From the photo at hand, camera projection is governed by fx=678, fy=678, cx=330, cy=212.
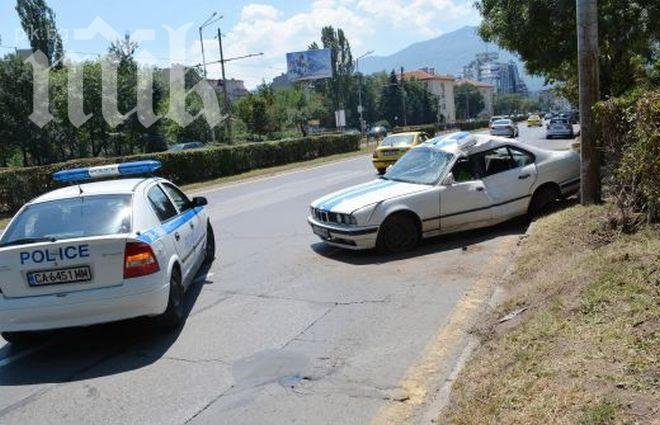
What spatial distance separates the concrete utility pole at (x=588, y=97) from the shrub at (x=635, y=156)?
78cm

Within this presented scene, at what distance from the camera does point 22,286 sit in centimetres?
582

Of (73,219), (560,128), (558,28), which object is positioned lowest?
(560,128)

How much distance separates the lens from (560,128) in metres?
40.9

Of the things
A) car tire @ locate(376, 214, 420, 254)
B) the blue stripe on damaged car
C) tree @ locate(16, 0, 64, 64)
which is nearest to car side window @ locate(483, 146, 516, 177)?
the blue stripe on damaged car

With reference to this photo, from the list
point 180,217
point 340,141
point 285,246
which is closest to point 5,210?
point 285,246

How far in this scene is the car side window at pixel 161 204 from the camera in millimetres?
6988

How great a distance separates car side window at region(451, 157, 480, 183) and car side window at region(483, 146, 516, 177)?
7.8 inches

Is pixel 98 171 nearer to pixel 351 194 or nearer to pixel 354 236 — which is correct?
pixel 354 236

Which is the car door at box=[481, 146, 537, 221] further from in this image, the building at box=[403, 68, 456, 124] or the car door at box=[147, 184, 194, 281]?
the building at box=[403, 68, 456, 124]

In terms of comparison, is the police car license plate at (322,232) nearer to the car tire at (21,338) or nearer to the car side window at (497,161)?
the car side window at (497,161)

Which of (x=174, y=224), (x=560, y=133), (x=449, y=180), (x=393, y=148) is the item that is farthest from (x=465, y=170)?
(x=560, y=133)

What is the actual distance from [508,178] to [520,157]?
0.49m

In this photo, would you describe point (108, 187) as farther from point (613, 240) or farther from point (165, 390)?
point (613, 240)

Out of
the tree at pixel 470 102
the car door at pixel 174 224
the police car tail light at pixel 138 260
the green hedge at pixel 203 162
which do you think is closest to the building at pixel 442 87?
the tree at pixel 470 102
